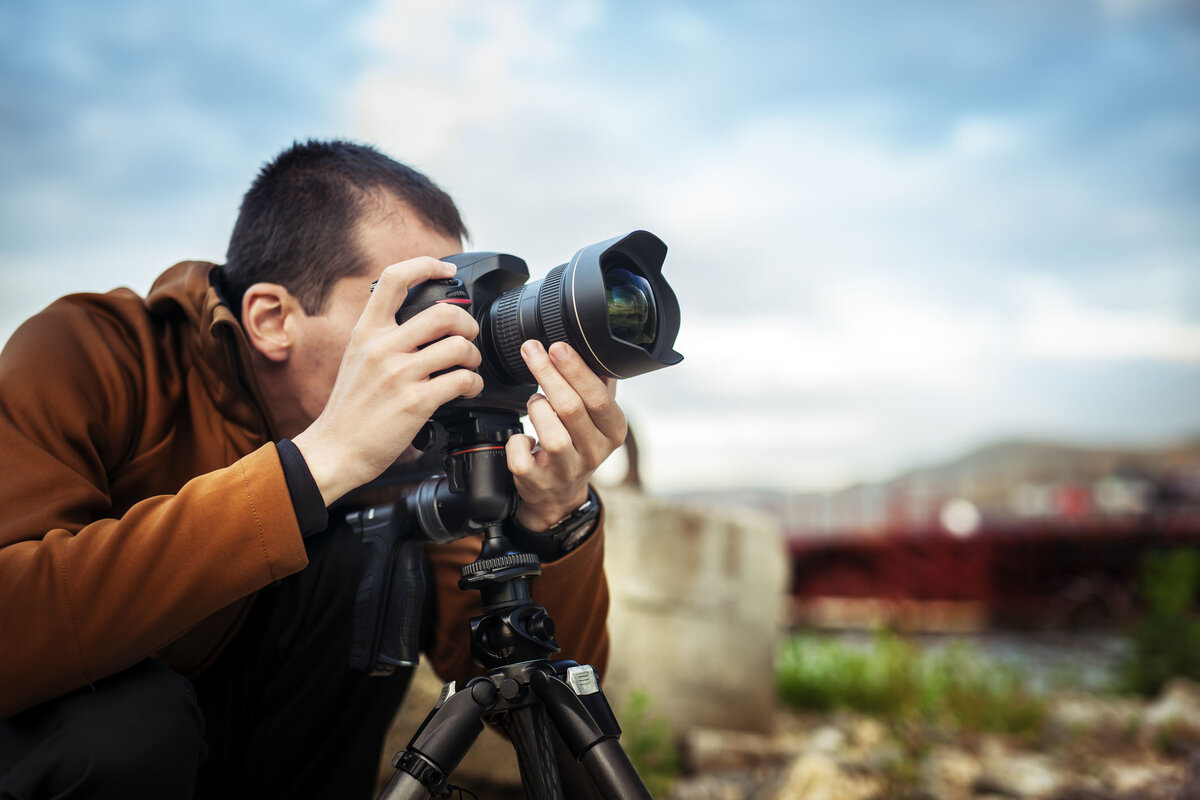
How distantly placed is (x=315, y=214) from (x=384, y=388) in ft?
2.09

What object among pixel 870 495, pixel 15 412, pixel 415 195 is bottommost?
pixel 870 495

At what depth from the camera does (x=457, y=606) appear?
161 cm

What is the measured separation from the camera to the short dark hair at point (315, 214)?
1.57 metres

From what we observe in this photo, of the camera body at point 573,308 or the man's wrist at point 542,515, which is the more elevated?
the camera body at point 573,308

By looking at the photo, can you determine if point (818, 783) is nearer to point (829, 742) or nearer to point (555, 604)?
point (829, 742)

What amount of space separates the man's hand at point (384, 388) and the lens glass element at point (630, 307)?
7.9 inches

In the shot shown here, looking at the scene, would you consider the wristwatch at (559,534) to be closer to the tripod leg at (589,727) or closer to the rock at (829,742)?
the tripod leg at (589,727)

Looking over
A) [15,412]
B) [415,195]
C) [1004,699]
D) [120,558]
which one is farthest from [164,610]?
[1004,699]

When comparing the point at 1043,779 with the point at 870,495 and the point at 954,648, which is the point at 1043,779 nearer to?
the point at 954,648

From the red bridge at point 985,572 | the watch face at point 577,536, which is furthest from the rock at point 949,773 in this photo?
the red bridge at point 985,572

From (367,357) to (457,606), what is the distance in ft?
2.09


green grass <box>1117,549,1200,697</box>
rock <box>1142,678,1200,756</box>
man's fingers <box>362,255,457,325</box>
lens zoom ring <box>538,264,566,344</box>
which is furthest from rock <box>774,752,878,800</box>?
green grass <box>1117,549,1200,697</box>

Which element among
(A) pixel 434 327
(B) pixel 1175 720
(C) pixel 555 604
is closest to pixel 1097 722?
(B) pixel 1175 720

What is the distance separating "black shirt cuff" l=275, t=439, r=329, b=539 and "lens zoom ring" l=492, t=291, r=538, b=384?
32 centimetres
